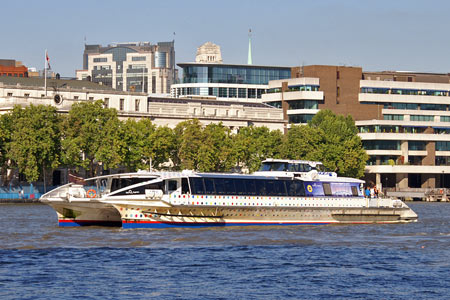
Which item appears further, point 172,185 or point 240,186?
point 240,186

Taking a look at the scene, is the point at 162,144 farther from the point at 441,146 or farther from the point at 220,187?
the point at 220,187

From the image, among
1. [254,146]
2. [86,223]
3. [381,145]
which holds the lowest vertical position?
[86,223]

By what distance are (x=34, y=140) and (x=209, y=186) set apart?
6329cm

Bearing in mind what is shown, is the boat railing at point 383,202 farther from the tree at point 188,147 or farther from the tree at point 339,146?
the tree at point 339,146

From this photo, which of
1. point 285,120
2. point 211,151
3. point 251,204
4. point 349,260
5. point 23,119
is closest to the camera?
point 349,260

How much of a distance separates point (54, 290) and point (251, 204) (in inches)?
1245

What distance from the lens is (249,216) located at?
73938mm

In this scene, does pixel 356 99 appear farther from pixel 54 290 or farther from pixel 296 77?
pixel 54 290

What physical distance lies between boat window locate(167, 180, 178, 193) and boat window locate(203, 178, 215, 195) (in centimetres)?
238

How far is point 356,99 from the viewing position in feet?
600

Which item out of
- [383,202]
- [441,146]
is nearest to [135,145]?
[383,202]

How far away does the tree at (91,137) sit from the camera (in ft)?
442

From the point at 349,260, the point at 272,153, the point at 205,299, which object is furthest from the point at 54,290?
the point at 272,153

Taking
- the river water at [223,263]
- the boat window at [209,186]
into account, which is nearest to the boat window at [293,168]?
the river water at [223,263]
